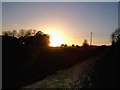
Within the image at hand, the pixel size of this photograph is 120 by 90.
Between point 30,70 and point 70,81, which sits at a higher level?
point 70,81

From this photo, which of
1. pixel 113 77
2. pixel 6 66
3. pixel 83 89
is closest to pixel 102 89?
pixel 83 89

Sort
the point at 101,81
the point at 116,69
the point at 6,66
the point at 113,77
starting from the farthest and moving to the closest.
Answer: the point at 6,66
the point at 116,69
the point at 113,77
the point at 101,81

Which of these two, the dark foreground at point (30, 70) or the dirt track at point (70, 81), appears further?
the dark foreground at point (30, 70)

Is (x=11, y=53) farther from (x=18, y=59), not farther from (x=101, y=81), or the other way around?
(x=101, y=81)

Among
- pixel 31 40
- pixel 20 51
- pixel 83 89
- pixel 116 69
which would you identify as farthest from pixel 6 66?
pixel 31 40

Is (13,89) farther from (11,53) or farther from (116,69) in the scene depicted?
(11,53)

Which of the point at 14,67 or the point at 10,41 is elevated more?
the point at 10,41

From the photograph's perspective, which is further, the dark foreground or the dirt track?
the dark foreground

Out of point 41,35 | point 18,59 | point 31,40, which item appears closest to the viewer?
point 18,59

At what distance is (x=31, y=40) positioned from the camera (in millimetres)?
97750

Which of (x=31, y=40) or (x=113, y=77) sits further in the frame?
(x=31, y=40)

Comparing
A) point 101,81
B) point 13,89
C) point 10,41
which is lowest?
point 13,89

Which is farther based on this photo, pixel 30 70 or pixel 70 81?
pixel 30 70

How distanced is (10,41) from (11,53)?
1.55 meters
